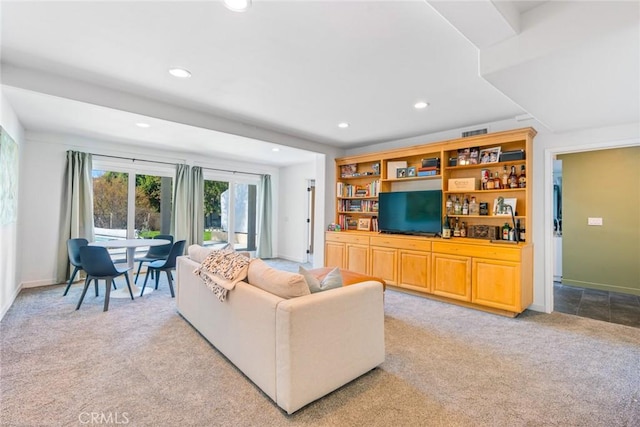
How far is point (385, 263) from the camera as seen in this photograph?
4.59 m

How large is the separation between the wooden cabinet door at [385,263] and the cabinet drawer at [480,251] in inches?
25.7

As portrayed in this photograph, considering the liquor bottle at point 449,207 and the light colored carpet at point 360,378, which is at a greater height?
the liquor bottle at point 449,207

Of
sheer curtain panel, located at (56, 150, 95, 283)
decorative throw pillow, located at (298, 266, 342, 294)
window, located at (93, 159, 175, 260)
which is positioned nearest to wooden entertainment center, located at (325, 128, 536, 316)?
decorative throw pillow, located at (298, 266, 342, 294)

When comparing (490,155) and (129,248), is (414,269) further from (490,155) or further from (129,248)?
(129,248)

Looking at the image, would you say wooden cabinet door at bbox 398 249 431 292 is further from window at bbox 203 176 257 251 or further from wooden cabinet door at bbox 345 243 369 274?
window at bbox 203 176 257 251

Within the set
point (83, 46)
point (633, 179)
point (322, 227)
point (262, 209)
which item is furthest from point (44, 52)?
point (633, 179)

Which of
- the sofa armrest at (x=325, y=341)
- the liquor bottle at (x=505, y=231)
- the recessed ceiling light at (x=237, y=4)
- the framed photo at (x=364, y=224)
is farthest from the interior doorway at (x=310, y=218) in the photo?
the recessed ceiling light at (x=237, y=4)

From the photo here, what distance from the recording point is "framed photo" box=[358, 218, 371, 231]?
17.2 feet

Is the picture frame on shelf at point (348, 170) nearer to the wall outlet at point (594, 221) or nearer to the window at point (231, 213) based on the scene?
the window at point (231, 213)

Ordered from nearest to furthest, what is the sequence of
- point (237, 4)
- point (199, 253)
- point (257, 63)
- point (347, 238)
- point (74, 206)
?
point (237, 4) → point (257, 63) → point (199, 253) → point (74, 206) → point (347, 238)

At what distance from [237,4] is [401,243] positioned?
3553 millimetres

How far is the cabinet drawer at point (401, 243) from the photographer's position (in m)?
4.17

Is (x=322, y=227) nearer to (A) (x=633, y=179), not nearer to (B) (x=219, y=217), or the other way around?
(B) (x=219, y=217)

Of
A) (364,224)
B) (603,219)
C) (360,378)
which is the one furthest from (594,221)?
(360,378)
